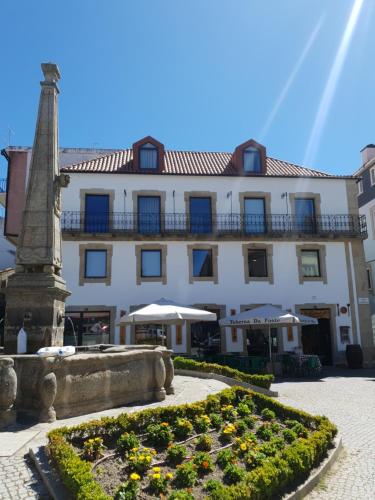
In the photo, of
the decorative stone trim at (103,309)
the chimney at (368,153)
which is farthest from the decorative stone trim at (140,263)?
the chimney at (368,153)

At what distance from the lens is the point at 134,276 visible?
65.5ft

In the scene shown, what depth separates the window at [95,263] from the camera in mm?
19875

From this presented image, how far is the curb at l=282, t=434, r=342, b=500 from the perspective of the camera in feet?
14.9

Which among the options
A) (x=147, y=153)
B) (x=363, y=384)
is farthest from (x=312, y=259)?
(x=147, y=153)

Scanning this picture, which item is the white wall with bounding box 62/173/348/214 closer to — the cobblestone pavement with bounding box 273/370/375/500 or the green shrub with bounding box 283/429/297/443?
the cobblestone pavement with bounding box 273/370/375/500

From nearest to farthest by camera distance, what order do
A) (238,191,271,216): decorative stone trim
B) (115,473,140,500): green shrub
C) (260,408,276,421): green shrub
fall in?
(115,473,140,500): green shrub < (260,408,276,421): green shrub < (238,191,271,216): decorative stone trim

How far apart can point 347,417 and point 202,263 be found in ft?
40.9

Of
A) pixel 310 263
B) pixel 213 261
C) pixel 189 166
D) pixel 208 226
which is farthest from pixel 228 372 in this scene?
pixel 189 166

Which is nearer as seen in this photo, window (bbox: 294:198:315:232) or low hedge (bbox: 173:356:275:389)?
low hedge (bbox: 173:356:275:389)

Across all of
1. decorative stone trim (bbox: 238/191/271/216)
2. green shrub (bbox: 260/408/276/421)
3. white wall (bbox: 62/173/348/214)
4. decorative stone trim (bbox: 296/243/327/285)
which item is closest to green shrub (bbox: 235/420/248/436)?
green shrub (bbox: 260/408/276/421)

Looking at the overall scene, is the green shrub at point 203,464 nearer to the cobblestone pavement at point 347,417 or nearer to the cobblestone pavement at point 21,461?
the cobblestone pavement at point 347,417

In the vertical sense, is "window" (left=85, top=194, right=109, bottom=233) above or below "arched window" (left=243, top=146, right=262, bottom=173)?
below

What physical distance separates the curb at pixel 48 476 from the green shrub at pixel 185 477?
112cm

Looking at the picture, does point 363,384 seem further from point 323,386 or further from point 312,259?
point 312,259
